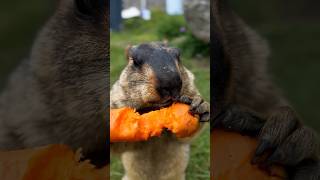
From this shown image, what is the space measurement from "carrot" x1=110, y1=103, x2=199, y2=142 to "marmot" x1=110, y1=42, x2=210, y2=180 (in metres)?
0.03

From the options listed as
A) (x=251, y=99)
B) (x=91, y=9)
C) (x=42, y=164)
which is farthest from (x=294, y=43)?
(x=42, y=164)

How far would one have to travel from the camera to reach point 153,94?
1.83 meters

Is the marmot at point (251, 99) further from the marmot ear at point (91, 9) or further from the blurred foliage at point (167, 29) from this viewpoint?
the blurred foliage at point (167, 29)

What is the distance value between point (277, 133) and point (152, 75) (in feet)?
1.57

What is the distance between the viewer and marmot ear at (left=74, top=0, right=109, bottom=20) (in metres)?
1.82

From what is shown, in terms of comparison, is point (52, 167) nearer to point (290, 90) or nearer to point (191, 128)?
point (191, 128)

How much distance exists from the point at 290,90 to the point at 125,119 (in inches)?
22.6

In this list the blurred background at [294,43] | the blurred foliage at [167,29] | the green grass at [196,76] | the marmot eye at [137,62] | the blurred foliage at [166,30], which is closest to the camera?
the blurred background at [294,43]

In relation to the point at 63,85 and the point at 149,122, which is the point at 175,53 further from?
the point at 63,85

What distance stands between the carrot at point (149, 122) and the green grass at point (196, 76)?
16 cm

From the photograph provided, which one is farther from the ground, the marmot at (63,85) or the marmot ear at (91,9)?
the marmot ear at (91,9)

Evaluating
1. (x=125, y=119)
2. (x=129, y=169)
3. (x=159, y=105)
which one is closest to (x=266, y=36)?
(x=159, y=105)

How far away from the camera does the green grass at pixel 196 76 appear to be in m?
2.12

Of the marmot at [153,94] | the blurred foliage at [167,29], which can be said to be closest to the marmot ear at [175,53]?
the marmot at [153,94]
